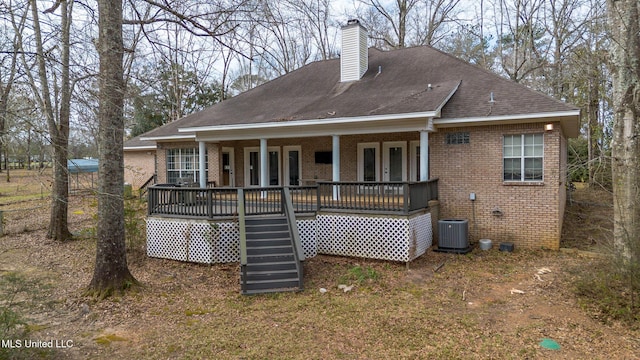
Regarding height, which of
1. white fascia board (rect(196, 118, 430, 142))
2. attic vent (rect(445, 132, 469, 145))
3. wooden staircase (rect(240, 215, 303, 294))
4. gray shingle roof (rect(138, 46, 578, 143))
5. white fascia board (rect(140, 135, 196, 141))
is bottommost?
wooden staircase (rect(240, 215, 303, 294))

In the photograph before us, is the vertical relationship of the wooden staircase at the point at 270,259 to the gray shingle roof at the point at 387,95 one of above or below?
below

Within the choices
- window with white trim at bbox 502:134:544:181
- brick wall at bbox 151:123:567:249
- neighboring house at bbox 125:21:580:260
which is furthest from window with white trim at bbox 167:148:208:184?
window with white trim at bbox 502:134:544:181

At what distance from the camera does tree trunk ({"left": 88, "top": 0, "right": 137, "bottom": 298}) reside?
302 inches

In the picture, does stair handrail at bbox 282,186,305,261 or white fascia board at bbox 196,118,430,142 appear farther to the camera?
white fascia board at bbox 196,118,430,142

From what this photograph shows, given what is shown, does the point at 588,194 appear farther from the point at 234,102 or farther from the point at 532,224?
the point at 234,102

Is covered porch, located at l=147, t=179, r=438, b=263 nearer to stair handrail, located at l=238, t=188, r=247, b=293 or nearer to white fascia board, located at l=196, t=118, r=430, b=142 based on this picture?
stair handrail, located at l=238, t=188, r=247, b=293

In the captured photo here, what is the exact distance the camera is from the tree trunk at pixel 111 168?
768cm

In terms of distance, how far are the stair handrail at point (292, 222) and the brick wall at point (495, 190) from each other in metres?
4.72

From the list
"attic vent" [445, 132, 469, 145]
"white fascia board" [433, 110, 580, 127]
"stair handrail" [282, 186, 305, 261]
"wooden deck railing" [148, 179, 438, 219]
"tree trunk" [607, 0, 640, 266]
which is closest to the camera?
"tree trunk" [607, 0, 640, 266]

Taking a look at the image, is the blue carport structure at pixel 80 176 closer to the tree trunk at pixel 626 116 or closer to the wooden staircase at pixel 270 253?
the wooden staircase at pixel 270 253

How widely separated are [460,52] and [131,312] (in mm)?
27190

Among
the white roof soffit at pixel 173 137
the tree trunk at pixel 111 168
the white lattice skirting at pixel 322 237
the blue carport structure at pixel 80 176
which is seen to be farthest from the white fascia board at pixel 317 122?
the blue carport structure at pixel 80 176

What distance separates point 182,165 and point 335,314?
41.6 feet

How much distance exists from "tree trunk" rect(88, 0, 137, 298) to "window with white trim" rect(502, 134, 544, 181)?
32.2 feet
